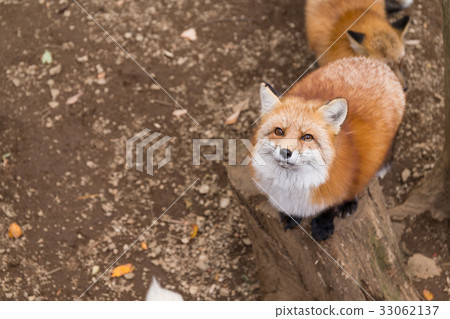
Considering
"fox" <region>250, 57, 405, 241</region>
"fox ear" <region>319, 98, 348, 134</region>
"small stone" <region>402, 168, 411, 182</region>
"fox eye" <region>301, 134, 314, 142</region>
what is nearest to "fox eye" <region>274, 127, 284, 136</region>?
"fox" <region>250, 57, 405, 241</region>

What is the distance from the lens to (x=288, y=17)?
542 centimetres

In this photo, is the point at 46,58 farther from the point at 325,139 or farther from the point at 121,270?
the point at 325,139

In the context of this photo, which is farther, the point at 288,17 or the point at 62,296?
the point at 288,17

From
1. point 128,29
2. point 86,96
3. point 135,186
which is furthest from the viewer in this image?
point 128,29

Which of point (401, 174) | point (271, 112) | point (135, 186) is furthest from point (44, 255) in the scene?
point (401, 174)

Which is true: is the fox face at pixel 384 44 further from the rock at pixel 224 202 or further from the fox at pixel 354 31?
the rock at pixel 224 202

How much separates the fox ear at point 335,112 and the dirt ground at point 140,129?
6.29ft

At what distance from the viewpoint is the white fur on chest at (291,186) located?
2.72 m

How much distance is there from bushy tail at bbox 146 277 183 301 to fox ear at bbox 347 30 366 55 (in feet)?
10.2

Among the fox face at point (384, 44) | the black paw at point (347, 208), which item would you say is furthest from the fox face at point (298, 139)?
the fox face at point (384, 44)
